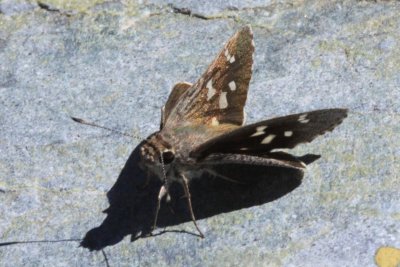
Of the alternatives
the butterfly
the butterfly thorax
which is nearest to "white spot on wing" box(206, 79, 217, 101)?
the butterfly

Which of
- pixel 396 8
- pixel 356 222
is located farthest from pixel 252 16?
pixel 356 222

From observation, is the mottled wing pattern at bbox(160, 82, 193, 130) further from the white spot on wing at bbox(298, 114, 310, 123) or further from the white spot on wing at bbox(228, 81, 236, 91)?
the white spot on wing at bbox(298, 114, 310, 123)

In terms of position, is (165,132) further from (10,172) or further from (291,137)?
(10,172)

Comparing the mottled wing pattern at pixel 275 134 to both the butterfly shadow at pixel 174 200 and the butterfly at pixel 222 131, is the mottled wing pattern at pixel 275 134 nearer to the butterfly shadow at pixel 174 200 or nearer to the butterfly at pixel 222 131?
the butterfly at pixel 222 131

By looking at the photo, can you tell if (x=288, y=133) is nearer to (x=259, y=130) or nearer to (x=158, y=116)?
(x=259, y=130)

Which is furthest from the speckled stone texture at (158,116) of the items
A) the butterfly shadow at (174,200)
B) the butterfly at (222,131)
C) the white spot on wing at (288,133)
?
the white spot on wing at (288,133)

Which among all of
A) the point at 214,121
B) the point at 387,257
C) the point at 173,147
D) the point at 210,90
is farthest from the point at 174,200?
the point at 387,257
